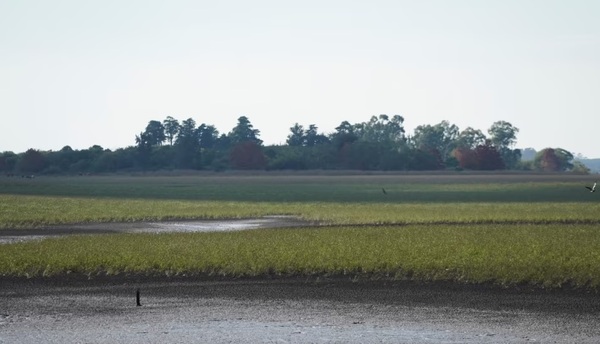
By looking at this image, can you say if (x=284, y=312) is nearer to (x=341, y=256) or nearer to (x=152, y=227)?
(x=341, y=256)

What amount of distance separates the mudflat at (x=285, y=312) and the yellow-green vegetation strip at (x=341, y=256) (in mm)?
1288

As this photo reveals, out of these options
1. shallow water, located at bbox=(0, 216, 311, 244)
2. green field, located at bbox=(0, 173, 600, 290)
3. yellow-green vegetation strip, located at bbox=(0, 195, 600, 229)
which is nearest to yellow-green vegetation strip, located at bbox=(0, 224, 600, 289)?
green field, located at bbox=(0, 173, 600, 290)

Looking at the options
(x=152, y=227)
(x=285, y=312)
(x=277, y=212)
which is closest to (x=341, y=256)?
(x=285, y=312)

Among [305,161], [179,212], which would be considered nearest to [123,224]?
[179,212]

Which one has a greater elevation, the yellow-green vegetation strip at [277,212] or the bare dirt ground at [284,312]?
the yellow-green vegetation strip at [277,212]

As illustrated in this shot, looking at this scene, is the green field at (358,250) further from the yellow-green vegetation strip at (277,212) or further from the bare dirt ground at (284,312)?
the bare dirt ground at (284,312)

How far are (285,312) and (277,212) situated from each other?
4706 centimetres

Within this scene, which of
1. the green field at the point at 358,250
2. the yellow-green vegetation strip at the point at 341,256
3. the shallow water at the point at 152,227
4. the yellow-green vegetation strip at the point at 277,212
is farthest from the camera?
the yellow-green vegetation strip at the point at 277,212

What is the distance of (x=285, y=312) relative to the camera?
2659 centimetres

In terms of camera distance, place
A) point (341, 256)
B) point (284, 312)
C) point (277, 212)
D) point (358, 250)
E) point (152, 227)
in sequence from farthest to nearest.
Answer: point (277, 212), point (152, 227), point (358, 250), point (341, 256), point (284, 312)

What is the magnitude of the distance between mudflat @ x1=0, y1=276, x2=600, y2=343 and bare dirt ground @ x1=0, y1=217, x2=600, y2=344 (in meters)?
0.03

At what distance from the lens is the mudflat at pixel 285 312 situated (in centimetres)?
2331

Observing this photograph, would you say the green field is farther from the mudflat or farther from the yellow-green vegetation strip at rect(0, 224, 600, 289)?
Result: the mudflat

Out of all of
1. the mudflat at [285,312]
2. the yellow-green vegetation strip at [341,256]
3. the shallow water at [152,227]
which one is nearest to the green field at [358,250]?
the yellow-green vegetation strip at [341,256]
